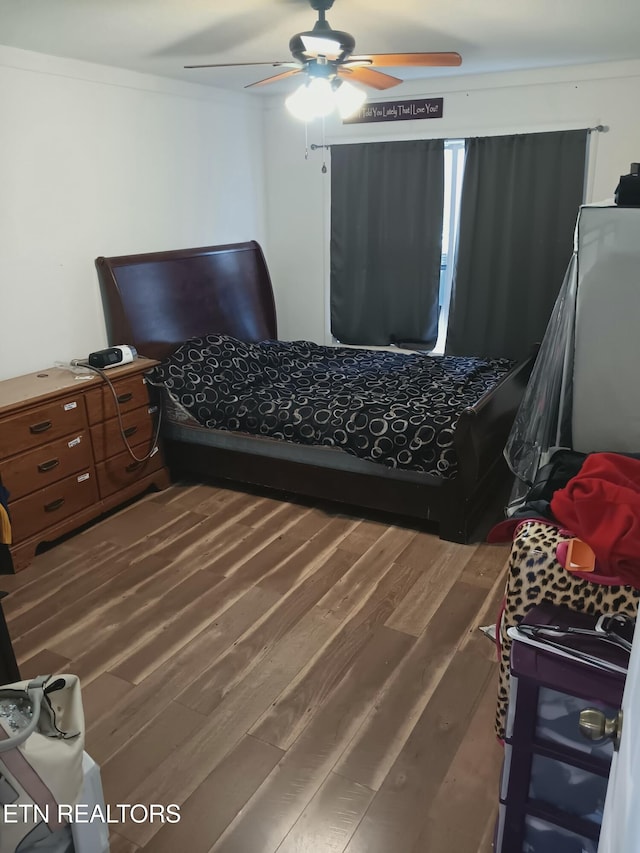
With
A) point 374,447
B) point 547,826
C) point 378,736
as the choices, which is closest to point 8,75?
point 374,447

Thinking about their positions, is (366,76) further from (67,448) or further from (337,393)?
(67,448)

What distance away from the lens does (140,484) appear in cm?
367

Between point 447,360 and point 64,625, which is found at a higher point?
point 447,360

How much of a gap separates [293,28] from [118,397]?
6.48 feet

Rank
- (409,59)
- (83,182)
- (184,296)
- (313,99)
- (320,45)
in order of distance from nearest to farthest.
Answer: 1. (320,45)
2. (409,59)
3. (313,99)
4. (83,182)
5. (184,296)

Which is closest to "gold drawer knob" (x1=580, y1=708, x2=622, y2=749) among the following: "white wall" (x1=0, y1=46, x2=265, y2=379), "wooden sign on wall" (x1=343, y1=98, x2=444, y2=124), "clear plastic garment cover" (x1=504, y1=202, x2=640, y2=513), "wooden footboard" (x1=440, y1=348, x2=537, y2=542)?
"clear plastic garment cover" (x1=504, y1=202, x2=640, y2=513)

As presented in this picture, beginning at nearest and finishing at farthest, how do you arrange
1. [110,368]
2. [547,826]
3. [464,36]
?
[547,826] → [464,36] → [110,368]

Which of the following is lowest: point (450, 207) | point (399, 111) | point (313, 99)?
point (450, 207)

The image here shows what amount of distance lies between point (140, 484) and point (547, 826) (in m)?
2.75

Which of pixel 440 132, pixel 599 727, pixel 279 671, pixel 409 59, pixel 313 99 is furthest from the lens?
pixel 440 132

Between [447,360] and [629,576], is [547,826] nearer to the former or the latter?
[629,576]

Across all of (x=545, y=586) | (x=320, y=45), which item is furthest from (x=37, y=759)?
(x=320, y=45)

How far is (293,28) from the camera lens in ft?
9.49

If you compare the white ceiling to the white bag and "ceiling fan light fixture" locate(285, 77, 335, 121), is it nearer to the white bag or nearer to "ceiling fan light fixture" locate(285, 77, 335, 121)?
"ceiling fan light fixture" locate(285, 77, 335, 121)
